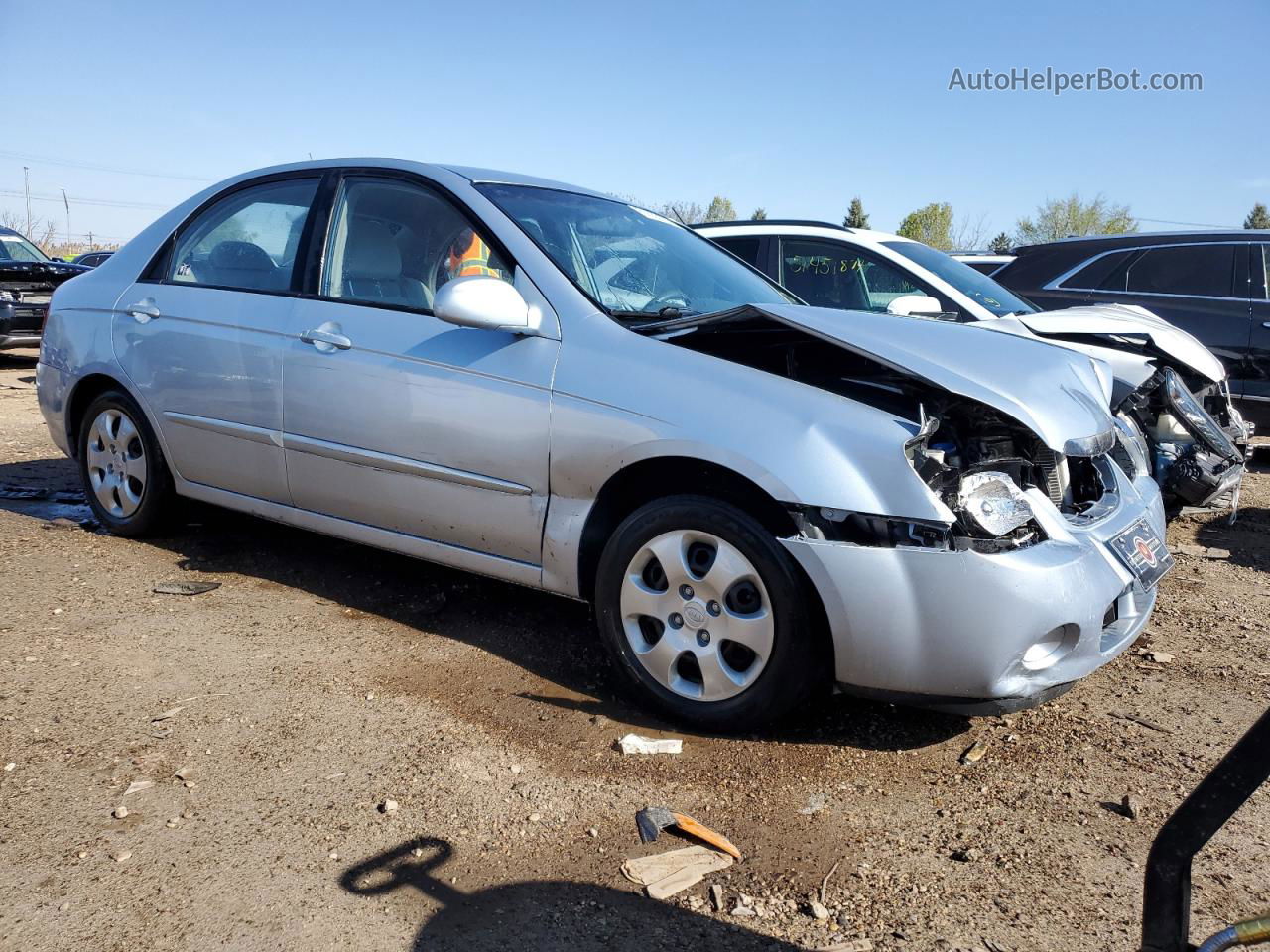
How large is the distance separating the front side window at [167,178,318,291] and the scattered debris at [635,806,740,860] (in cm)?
272

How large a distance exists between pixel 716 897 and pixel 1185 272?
747 centimetres

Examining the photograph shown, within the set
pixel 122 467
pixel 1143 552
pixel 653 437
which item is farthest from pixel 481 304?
pixel 122 467

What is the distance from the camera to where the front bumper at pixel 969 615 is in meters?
2.83

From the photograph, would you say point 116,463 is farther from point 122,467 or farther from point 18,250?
point 18,250

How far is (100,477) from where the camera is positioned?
5180mm

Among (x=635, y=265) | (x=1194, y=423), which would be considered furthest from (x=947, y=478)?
(x=1194, y=423)

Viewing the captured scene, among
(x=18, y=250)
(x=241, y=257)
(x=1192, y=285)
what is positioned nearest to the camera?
(x=241, y=257)

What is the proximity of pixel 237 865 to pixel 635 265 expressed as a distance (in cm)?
258

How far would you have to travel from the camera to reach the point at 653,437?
10.6 feet

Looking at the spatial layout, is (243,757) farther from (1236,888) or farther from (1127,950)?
(1236,888)

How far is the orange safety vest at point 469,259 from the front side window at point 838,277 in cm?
304

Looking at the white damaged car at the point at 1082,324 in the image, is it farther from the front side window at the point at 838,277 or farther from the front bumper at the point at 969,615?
the front bumper at the point at 969,615

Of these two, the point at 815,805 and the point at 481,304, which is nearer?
the point at 815,805

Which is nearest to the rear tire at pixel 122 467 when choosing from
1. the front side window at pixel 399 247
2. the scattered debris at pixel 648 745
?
the front side window at pixel 399 247
